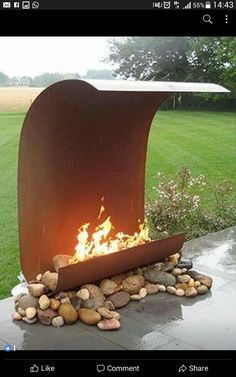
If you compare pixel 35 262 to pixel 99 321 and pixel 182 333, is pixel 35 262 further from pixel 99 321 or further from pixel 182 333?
pixel 182 333

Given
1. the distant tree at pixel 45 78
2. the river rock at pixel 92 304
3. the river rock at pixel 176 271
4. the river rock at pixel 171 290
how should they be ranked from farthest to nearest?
the distant tree at pixel 45 78 → the river rock at pixel 176 271 → the river rock at pixel 171 290 → the river rock at pixel 92 304

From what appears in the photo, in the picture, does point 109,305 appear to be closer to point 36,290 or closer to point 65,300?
point 65,300

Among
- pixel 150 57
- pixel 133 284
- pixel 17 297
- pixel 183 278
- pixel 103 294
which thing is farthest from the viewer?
pixel 150 57

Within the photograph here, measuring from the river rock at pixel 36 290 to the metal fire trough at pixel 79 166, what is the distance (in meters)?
0.22

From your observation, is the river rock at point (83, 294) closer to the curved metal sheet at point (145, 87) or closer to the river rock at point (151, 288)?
the river rock at point (151, 288)

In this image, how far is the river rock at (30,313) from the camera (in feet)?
13.0

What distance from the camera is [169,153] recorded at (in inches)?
524

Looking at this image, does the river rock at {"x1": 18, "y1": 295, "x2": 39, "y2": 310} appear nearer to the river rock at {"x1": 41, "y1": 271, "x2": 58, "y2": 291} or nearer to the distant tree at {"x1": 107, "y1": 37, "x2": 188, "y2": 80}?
the river rock at {"x1": 41, "y1": 271, "x2": 58, "y2": 291}

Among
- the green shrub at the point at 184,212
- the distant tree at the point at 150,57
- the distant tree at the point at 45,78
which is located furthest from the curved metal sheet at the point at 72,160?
the distant tree at the point at 150,57

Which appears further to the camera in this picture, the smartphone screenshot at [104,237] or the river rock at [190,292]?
the river rock at [190,292]

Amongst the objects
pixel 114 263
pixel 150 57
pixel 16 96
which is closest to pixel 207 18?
pixel 114 263

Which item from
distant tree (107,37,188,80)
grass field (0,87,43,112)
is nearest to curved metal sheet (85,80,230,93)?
grass field (0,87,43,112)

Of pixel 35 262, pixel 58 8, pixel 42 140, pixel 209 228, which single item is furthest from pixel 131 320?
pixel 209 228

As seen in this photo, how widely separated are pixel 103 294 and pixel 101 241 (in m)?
0.71
